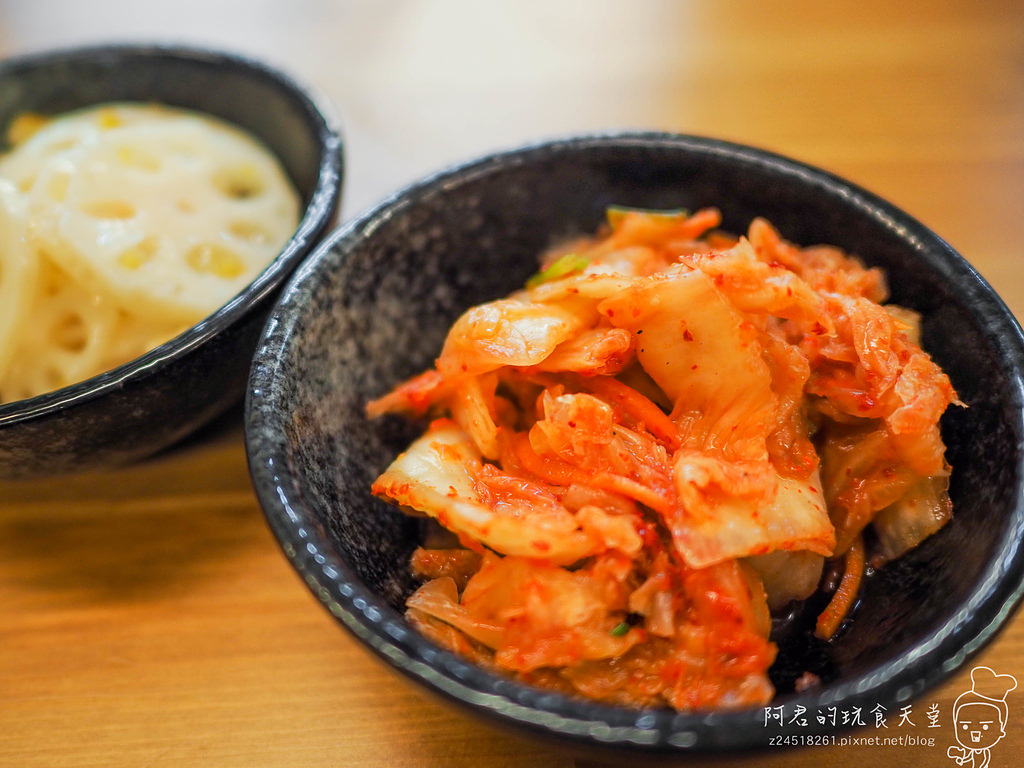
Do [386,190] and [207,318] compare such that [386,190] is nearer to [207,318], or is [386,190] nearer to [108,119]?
[108,119]

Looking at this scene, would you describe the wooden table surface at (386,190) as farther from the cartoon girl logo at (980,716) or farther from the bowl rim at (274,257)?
the bowl rim at (274,257)

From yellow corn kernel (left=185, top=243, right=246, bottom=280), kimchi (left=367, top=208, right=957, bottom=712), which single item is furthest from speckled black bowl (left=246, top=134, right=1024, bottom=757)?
yellow corn kernel (left=185, top=243, right=246, bottom=280)

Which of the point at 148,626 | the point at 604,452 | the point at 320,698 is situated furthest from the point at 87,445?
the point at 604,452

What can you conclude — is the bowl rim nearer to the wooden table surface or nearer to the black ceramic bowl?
the black ceramic bowl

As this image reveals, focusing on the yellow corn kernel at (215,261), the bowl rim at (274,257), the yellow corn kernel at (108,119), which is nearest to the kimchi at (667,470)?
A: the bowl rim at (274,257)

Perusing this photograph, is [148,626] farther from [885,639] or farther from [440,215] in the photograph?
[885,639]

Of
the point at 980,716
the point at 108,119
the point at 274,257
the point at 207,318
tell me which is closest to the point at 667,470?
the point at 980,716
